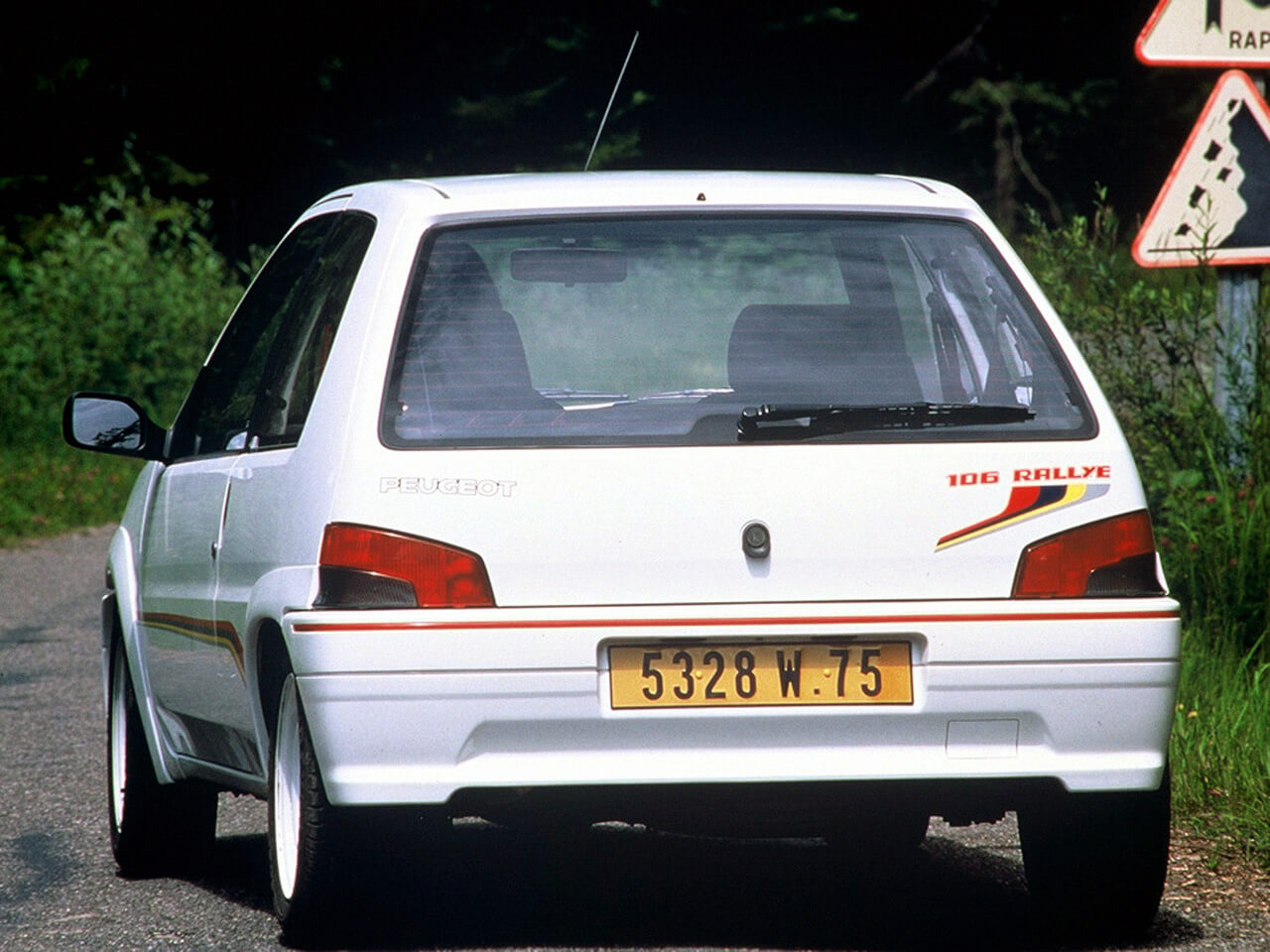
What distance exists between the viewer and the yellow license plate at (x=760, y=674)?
4.62m

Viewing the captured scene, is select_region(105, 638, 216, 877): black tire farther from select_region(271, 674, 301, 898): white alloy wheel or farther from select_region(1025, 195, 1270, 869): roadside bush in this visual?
select_region(1025, 195, 1270, 869): roadside bush

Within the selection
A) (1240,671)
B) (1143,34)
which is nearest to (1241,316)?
(1143,34)

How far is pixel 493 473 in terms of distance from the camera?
468cm

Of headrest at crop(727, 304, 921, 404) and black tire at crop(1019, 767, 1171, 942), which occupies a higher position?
headrest at crop(727, 304, 921, 404)

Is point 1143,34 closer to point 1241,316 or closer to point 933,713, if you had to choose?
point 1241,316

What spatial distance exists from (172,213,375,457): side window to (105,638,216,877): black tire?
774 millimetres

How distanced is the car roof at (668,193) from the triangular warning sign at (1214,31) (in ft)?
11.2

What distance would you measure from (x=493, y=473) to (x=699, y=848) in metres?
2.18

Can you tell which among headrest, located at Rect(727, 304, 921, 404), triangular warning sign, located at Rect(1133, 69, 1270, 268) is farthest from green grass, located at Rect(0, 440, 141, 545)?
headrest, located at Rect(727, 304, 921, 404)

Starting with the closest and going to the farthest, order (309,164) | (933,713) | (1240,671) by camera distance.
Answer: (933,713)
(1240,671)
(309,164)

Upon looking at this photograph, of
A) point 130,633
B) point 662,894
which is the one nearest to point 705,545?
point 662,894

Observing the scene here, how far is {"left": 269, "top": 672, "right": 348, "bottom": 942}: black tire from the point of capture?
4766mm

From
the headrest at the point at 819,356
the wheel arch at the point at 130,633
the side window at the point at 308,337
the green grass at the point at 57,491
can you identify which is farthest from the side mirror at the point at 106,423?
the green grass at the point at 57,491

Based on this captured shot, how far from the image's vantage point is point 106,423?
20.1ft
